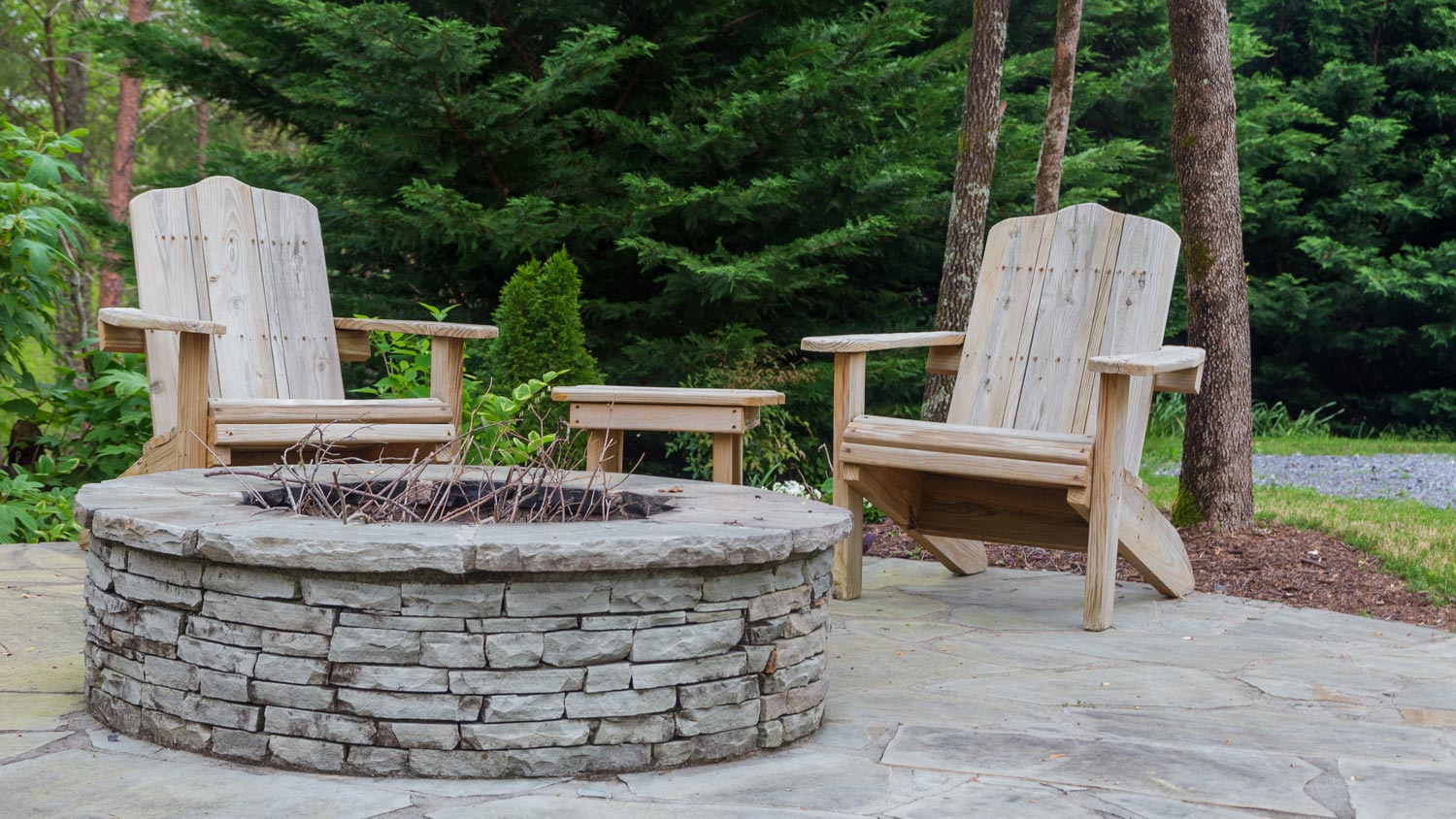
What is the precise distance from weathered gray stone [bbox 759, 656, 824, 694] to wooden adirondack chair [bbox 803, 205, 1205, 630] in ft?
3.65

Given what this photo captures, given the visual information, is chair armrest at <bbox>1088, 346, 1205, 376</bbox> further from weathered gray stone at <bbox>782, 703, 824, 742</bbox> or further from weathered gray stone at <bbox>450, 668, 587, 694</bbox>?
weathered gray stone at <bbox>450, 668, 587, 694</bbox>

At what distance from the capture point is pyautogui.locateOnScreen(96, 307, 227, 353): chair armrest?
305cm

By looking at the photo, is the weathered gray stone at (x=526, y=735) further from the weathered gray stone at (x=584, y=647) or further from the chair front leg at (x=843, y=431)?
the chair front leg at (x=843, y=431)

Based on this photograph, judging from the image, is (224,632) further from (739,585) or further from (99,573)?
(739,585)

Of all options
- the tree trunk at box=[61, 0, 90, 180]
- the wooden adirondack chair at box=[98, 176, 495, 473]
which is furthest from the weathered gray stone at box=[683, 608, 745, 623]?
the tree trunk at box=[61, 0, 90, 180]

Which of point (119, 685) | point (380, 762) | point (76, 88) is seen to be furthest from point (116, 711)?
point (76, 88)

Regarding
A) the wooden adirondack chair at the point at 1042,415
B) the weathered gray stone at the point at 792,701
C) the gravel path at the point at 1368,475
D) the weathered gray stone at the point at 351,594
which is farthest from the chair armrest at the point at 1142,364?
the gravel path at the point at 1368,475

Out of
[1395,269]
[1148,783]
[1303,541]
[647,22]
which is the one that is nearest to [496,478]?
[1148,783]

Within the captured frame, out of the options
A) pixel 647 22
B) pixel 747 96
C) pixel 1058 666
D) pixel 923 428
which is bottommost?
pixel 1058 666

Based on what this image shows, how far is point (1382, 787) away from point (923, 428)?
61.4 inches

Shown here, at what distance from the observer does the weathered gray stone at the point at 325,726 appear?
1.92 metres

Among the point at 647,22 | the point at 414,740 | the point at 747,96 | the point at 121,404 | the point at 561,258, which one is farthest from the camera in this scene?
the point at 647,22

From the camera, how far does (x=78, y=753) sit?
198cm

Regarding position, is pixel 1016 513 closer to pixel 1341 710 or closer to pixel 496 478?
pixel 1341 710
